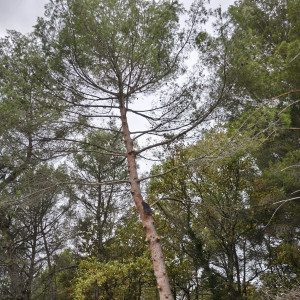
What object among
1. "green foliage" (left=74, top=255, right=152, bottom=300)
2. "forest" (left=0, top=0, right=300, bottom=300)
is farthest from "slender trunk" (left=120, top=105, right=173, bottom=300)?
"green foliage" (left=74, top=255, right=152, bottom=300)

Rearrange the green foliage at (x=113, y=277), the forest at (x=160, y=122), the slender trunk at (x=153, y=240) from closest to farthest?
the slender trunk at (x=153, y=240), the forest at (x=160, y=122), the green foliage at (x=113, y=277)

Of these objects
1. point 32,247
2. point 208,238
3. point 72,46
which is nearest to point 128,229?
point 208,238

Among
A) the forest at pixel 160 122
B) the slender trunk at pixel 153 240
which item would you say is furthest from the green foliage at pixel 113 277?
the slender trunk at pixel 153 240

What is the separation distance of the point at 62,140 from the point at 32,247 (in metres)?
6.09

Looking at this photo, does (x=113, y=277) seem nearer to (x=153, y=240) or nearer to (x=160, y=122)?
(x=153, y=240)

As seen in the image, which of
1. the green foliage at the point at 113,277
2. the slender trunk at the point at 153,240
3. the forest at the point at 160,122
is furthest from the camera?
the green foliage at the point at 113,277

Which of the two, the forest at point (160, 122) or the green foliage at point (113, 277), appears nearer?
the forest at point (160, 122)

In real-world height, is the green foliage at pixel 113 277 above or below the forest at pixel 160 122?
below

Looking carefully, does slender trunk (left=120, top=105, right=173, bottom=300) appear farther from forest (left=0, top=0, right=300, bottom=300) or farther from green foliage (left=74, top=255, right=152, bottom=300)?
Answer: green foliage (left=74, top=255, right=152, bottom=300)

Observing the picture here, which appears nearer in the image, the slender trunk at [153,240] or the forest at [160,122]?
the slender trunk at [153,240]

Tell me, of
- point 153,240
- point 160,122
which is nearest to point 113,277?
point 153,240

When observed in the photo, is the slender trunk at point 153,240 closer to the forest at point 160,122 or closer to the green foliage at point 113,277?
the forest at point 160,122

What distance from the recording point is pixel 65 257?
1328cm

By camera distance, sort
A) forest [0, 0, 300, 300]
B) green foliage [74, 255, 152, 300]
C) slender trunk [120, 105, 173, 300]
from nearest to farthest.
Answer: slender trunk [120, 105, 173, 300], forest [0, 0, 300, 300], green foliage [74, 255, 152, 300]
